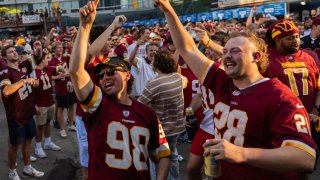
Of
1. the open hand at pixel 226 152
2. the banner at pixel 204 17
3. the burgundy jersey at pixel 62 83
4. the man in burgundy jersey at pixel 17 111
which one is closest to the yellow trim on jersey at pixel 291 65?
the open hand at pixel 226 152

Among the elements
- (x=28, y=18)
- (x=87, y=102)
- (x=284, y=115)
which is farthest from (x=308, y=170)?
(x=28, y=18)

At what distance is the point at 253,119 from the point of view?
2363 mm

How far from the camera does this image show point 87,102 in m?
2.72

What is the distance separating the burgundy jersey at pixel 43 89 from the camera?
7387mm

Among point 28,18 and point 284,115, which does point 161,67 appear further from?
point 28,18

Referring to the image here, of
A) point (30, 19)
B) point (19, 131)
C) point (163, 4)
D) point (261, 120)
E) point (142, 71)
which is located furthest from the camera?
point (30, 19)

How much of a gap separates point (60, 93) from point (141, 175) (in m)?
6.08

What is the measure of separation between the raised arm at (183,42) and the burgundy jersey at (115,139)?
559 millimetres

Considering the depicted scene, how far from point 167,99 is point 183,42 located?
191 cm

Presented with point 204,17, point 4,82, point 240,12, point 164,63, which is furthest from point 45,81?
point 204,17

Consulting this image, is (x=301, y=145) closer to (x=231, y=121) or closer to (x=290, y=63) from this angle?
(x=231, y=121)

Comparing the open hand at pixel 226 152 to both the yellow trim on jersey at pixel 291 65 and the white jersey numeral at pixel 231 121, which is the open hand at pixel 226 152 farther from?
the yellow trim on jersey at pixel 291 65

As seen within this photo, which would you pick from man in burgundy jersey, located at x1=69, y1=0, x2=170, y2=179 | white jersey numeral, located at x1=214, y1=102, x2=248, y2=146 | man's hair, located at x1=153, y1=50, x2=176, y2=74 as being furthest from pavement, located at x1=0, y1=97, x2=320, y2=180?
white jersey numeral, located at x1=214, y1=102, x2=248, y2=146

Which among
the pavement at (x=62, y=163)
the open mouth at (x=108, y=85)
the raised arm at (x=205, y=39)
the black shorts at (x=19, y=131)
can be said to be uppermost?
the raised arm at (x=205, y=39)
